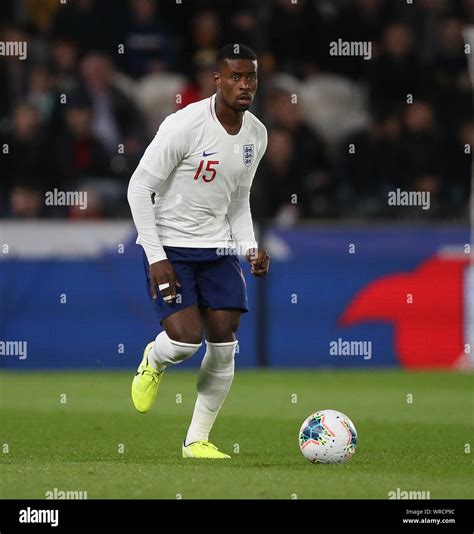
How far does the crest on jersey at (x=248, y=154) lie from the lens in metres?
8.32

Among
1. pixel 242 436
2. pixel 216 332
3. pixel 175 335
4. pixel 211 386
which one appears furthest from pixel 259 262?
pixel 242 436

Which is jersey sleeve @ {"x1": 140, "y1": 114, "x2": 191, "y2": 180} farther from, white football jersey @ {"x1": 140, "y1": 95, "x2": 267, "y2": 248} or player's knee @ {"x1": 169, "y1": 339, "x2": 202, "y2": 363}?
player's knee @ {"x1": 169, "y1": 339, "x2": 202, "y2": 363}

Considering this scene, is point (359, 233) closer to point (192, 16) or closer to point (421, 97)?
point (421, 97)

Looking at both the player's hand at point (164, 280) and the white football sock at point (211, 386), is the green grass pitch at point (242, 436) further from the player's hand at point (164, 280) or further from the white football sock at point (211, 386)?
the player's hand at point (164, 280)

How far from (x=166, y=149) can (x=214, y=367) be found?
135 cm

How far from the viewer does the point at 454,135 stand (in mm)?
16469

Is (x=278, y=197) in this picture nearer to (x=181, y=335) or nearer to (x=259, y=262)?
(x=259, y=262)

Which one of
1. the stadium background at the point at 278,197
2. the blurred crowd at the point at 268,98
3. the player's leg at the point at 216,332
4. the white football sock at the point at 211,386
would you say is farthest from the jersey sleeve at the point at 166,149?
the blurred crowd at the point at 268,98

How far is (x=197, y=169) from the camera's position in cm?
818

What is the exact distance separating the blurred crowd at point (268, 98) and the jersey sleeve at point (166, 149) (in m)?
7.10

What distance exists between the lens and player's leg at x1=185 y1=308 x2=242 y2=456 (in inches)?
325

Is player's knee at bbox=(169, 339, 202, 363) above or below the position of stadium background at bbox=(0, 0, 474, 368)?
below

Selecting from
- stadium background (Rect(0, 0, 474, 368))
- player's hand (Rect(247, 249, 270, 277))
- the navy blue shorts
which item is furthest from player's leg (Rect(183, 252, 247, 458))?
stadium background (Rect(0, 0, 474, 368))

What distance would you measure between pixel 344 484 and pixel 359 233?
8669 mm
